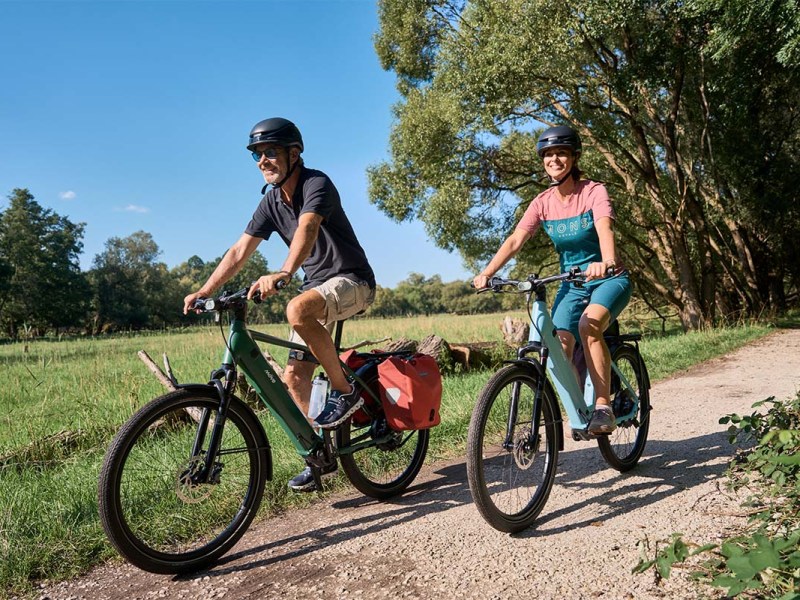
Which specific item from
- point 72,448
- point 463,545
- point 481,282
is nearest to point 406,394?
point 481,282

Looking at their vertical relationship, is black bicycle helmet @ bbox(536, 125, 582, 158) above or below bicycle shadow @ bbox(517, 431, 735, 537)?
above

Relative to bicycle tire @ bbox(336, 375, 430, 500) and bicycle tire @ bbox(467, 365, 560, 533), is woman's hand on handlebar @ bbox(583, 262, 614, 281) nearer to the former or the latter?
bicycle tire @ bbox(467, 365, 560, 533)

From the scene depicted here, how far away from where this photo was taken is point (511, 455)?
3240 mm

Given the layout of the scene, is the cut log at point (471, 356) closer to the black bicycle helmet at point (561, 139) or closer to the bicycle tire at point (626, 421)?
the bicycle tire at point (626, 421)

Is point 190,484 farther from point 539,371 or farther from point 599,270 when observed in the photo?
point 599,270

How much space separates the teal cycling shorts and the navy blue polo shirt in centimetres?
118

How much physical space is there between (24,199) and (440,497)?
59889 millimetres

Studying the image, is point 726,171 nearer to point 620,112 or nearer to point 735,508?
point 620,112

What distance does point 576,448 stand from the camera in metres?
4.61

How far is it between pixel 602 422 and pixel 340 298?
165cm

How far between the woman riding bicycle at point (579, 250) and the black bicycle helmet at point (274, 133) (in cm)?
130

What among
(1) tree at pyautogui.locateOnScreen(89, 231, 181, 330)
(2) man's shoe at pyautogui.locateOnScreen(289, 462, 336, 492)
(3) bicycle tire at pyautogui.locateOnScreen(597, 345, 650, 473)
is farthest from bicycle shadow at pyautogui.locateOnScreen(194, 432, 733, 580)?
(1) tree at pyautogui.locateOnScreen(89, 231, 181, 330)

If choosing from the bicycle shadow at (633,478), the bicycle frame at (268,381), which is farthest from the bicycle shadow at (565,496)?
the bicycle frame at (268,381)

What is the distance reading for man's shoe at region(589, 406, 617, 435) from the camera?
11.3 feet
